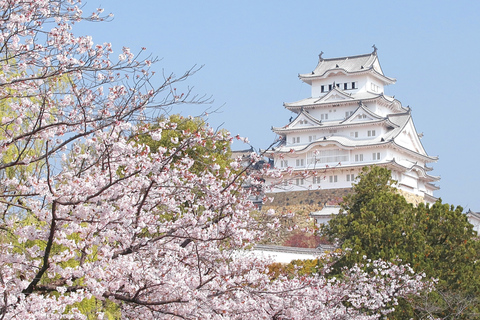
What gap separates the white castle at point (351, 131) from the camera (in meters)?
44.4

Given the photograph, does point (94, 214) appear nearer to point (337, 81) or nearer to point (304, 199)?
→ point (304, 199)

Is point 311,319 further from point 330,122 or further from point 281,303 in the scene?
point 330,122

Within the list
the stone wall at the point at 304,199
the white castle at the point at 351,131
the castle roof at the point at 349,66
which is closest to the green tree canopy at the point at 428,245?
the white castle at the point at 351,131

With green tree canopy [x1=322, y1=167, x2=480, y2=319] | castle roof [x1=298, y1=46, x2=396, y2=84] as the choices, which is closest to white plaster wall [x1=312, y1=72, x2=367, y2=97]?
castle roof [x1=298, y1=46, x2=396, y2=84]

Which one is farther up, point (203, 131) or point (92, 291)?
point (203, 131)

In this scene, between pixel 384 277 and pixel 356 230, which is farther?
pixel 356 230

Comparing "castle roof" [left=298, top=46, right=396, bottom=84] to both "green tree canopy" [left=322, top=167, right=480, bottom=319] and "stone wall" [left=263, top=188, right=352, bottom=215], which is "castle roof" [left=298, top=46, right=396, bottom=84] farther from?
"green tree canopy" [left=322, top=167, right=480, bottom=319]

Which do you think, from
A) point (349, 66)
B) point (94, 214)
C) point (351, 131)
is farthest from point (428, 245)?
point (349, 66)

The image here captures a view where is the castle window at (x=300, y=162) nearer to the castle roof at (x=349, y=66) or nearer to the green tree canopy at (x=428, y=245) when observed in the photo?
the castle roof at (x=349, y=66)

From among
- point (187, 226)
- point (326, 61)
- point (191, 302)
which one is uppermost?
point (326, 61)

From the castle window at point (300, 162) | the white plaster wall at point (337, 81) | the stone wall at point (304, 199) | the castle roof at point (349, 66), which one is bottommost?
the stone wall at point (304, 199)

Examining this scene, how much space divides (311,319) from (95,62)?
5.76 m

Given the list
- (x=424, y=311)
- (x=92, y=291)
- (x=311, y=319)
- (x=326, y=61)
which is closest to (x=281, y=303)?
(x=311, y=319)

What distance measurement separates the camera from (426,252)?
16.1 meters
